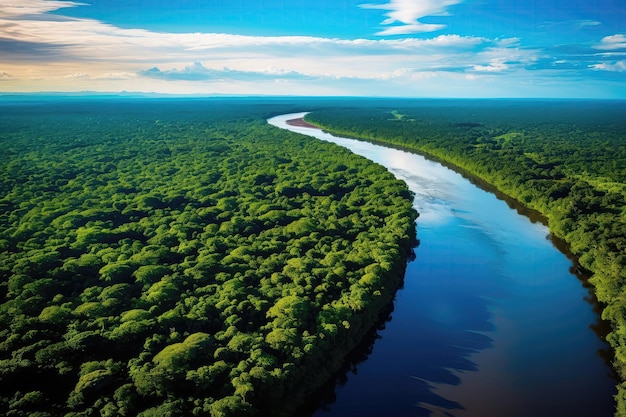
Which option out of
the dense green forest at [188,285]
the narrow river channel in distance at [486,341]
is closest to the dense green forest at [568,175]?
the narrow river channel in distance at [486,341]

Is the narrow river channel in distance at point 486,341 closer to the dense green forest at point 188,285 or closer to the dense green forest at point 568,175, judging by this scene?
the dense green forest at point 568,175

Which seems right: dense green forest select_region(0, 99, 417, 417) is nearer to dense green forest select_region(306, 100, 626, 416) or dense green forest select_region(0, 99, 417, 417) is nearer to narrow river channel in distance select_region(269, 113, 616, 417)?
narrow river channel in distance select_region(269, 113, 616, 417)

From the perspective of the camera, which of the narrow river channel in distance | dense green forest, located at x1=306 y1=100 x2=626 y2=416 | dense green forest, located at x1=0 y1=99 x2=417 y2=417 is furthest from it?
dense green forest, located at x1=306 y1=100 x2=626 y2=416

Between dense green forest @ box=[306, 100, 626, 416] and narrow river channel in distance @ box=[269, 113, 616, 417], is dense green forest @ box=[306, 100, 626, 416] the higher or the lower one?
the higher one

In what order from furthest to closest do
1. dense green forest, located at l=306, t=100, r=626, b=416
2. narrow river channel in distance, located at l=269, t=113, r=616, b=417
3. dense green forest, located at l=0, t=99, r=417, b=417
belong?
1. dense green forest, located at l=306, t=100, r=626, b=416
2. narrow river channel in distance, located at l=269, t=113, r=616, b=417
3. dense green forest, located at l=0, t=99, r=417, b=417

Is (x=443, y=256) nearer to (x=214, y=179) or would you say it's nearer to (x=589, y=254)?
(x=589, y=254)

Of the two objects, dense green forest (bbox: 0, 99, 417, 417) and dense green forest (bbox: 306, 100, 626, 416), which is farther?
dense green forest (bbox: 306, 100, 626, 416)

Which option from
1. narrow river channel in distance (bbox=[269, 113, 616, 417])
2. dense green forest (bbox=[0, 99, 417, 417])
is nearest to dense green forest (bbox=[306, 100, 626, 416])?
narrow river channel in distance (bbox=[269, 113, 616, 417])
